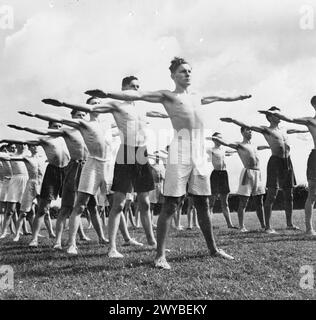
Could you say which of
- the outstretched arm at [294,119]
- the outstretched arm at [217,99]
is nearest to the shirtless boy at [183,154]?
the outstretched arm at [217,99]

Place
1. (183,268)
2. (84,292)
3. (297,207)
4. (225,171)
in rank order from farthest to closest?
(297,207), (225,171), (183,268), (84,292)

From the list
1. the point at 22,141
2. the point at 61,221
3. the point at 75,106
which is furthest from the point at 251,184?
the point at 75,106

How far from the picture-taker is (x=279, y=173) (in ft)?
35.4

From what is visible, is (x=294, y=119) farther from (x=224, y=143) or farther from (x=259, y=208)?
(x=259, y=208)

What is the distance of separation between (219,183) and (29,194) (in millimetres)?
5147

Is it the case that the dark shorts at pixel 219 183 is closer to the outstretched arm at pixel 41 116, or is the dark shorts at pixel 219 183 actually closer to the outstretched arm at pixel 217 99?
the outstretched arm at pixel 217 99

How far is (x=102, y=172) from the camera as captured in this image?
27.5ft

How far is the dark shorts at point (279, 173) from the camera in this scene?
1077cm

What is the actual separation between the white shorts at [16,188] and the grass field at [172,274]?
4834 mm

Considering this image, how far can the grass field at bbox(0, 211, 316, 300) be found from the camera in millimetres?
5367

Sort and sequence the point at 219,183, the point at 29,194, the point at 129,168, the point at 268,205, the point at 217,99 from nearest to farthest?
the point at 217,99
the point at 129,168
the point at 268,205
the point at 29,194
the point at 219,183
